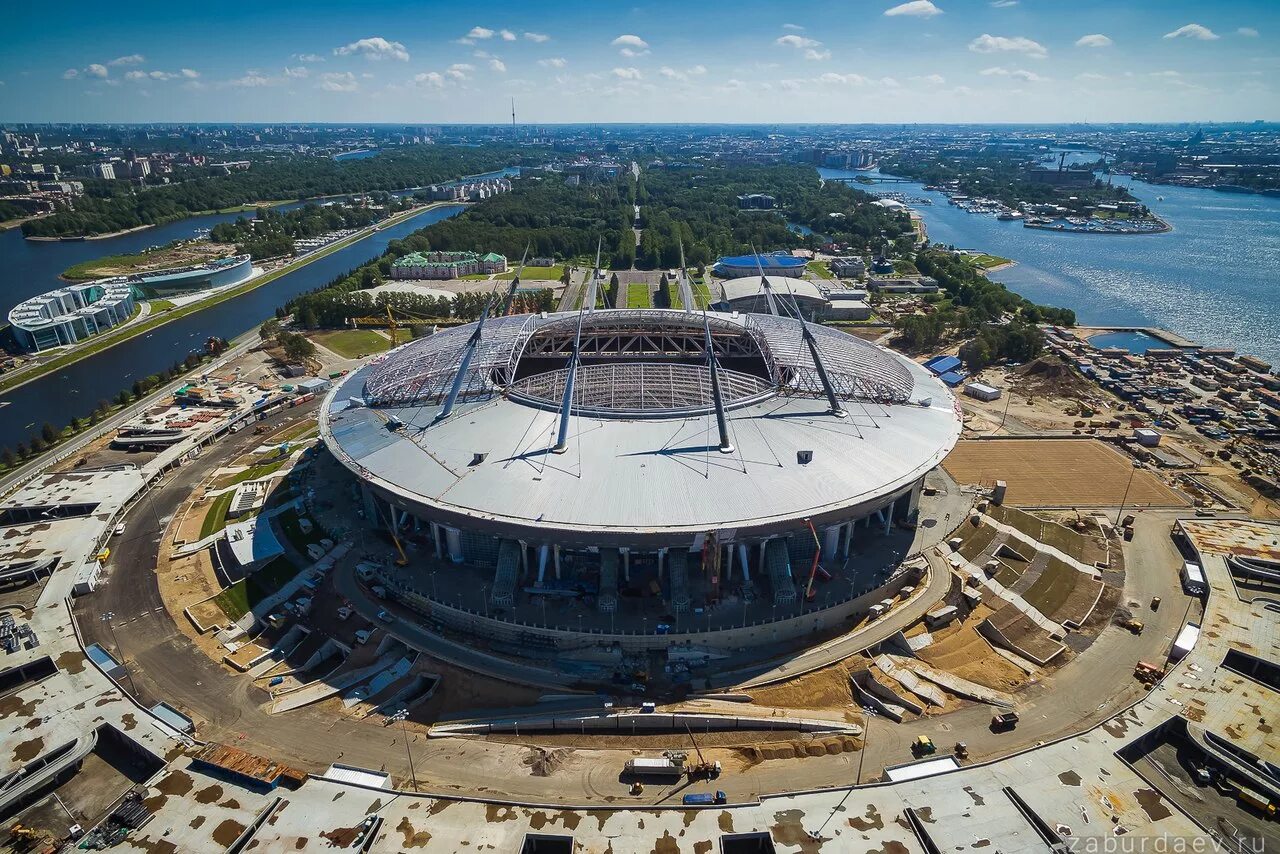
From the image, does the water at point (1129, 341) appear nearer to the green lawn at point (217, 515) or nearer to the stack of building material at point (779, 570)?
the stack of building material at point (779, 570)

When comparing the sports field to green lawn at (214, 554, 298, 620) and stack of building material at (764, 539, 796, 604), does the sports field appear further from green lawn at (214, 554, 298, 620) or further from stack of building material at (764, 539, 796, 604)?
green lawn at (214, 554, 298, 620)

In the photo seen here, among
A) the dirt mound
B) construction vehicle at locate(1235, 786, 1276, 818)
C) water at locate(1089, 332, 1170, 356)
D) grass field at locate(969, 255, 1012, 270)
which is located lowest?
construction vehicle at locate(1235, 786, 1276, 818)

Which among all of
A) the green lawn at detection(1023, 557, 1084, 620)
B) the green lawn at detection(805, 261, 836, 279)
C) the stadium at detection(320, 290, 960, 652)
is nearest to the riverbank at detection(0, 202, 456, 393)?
the stadium at detection(320, 290, 960, 652)

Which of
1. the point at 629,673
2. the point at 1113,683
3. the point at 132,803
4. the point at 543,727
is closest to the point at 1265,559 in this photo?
the point at 1113,683

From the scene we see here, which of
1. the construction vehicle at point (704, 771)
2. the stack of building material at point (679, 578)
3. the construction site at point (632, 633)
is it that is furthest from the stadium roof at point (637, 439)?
the construction vehicle at point (704, 771)

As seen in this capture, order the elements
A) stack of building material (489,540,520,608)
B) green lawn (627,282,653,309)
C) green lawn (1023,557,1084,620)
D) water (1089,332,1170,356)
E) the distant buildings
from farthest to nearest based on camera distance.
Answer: the distant buildings → green lawn (627,282,653,309) → water (1089,332,1170,356) → green lawn (1023,557,1084,620) → stack of building material (489,540,520,608)
